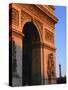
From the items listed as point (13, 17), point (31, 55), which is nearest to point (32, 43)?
point (31, 55)

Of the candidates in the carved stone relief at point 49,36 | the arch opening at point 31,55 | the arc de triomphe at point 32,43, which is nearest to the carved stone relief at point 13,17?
the arc de triomphe at point 32,43

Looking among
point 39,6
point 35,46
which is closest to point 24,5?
point 39,6

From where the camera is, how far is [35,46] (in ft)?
13.8

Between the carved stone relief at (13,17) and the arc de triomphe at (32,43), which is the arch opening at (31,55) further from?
the carved stone relief at (13,17)

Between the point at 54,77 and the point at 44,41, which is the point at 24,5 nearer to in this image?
the point at 44,41

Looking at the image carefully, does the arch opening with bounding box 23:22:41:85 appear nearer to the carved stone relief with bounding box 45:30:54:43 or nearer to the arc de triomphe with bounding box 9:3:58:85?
the arc de triomphe with bounding box 9:3:58:85

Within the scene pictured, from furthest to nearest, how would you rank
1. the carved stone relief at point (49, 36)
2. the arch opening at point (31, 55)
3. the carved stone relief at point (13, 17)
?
the carved stone relief at point (49, 36) < the arch opening at point (31, 55) < the carved stone relief at point (13, 17)

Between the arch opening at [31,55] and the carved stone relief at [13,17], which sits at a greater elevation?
the carved stone relief at [13,17]

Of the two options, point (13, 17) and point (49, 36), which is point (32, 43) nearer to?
point (49, 36)

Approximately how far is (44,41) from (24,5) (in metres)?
0.54

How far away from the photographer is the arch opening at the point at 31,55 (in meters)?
4.05

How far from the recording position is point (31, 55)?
4137 mm

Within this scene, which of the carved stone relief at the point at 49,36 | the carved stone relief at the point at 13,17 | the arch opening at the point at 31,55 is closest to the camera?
the carved stone relief at the point at 13,17

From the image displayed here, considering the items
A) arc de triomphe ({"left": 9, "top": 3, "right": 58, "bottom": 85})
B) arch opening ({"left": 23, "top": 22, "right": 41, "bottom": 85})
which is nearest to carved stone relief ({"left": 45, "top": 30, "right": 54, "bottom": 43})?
arc de triomphe ({"left": 9, "top": 3, "right": 58, "bottom": 85})
